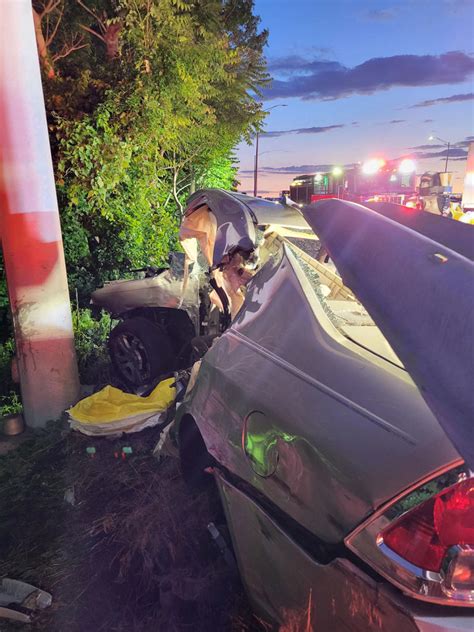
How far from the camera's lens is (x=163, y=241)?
9438 millimetres

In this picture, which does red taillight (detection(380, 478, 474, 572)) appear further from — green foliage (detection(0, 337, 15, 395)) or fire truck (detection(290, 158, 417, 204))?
fire truck (detection(290, 158, 417, 204))

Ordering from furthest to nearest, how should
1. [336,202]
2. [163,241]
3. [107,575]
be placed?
[163,241]
[107,575]
[336,202]

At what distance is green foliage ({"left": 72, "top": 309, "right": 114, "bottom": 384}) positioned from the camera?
555 centimetres

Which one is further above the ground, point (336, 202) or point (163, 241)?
point (336, 202)

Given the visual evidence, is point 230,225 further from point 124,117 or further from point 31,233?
point 124,117

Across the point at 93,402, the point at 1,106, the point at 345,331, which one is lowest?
the point at 93,402

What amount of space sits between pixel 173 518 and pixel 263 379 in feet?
4.56

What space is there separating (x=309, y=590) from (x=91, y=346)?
4970 mm

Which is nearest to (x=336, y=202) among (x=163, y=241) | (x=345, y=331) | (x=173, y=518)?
(x=345, y=331)

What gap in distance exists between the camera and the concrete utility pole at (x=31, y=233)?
153 inches

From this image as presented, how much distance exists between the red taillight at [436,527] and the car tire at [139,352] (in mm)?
3780

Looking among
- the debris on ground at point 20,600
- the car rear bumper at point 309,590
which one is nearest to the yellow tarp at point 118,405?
the debris on ground at point 20,600

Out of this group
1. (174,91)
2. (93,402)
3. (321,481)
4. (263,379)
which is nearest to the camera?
(321,481)

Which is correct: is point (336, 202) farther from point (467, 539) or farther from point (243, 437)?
point (467, 539)
